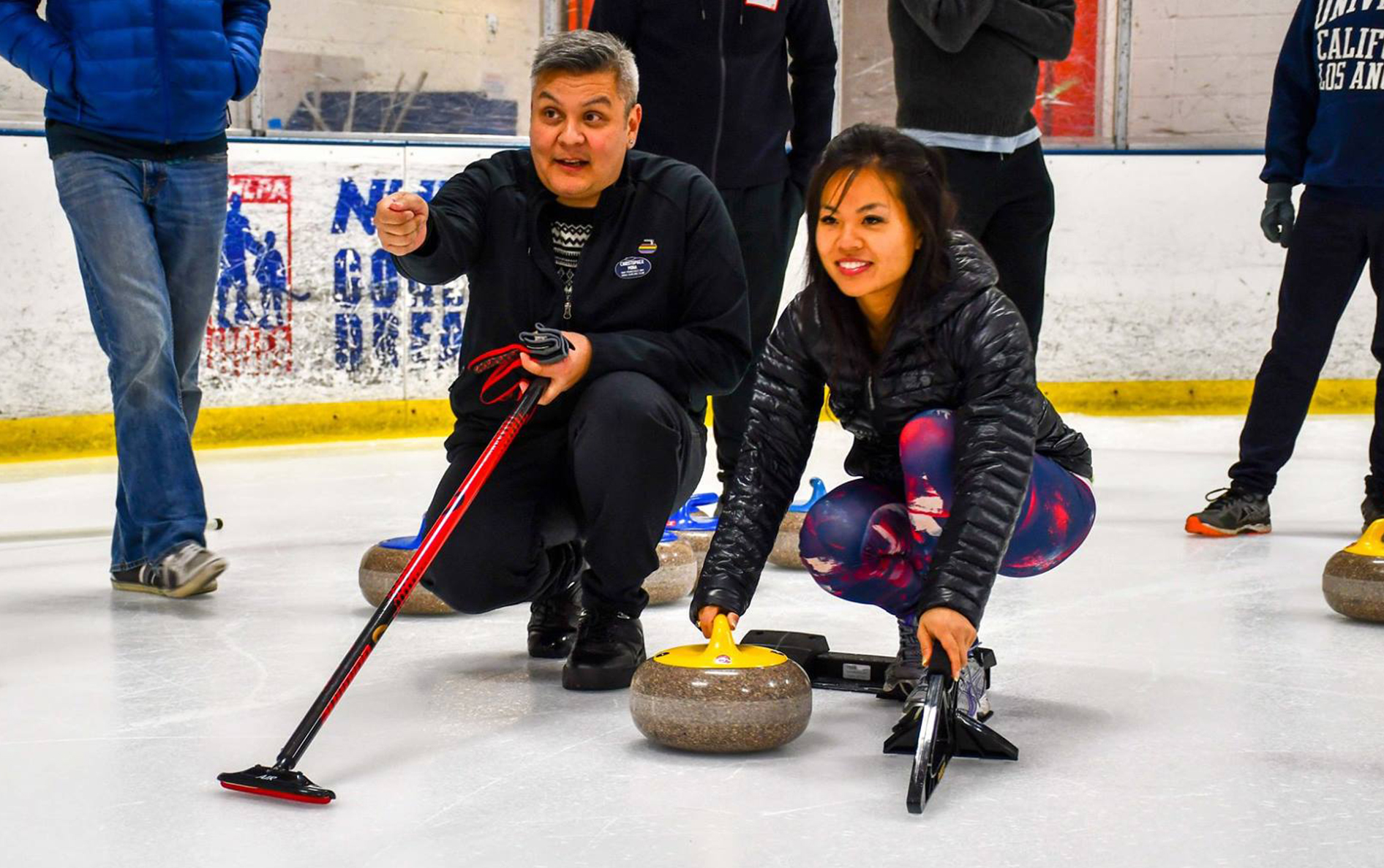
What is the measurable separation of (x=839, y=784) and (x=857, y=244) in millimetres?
602

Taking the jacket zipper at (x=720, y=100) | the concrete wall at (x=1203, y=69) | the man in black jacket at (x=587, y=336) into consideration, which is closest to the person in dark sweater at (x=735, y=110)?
the jacket zipper at (x=720, y=100)

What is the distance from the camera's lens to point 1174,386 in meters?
5.90

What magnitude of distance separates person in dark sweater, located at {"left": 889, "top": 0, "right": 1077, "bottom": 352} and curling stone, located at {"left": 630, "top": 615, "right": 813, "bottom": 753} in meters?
1.54

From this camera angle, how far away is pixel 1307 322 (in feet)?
11.5

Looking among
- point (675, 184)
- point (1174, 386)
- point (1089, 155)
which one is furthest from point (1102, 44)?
point (675, 184)

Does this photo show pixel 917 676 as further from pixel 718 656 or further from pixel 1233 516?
pixel 1233 516

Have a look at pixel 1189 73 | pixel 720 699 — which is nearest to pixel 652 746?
pixel 720 699

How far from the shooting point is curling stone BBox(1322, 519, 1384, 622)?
254cm

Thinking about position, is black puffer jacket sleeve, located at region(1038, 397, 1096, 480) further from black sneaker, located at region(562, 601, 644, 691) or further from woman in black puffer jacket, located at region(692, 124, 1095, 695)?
black sneaker, located at region(562, 601, 644, 691)

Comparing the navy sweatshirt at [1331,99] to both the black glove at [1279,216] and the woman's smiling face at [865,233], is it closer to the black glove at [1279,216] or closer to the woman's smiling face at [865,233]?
the black glove at [1279,216]

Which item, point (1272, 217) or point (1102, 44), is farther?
point (1102, 44)

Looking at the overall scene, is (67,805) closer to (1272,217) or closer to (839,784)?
(839,784)

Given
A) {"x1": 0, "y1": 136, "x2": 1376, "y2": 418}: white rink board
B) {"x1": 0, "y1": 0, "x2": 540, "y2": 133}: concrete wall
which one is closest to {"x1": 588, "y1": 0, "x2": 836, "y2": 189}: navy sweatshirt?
{"x1": 0, "y1": 136, "x2": 1376, "y2": 418}: white rink board

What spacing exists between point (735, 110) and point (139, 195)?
115cm
